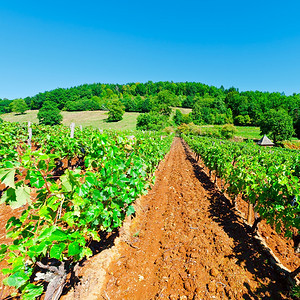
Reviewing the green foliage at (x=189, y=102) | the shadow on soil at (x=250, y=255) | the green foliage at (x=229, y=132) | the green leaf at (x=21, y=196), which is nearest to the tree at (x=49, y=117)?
the shadow on soil at (x=250, y=255)

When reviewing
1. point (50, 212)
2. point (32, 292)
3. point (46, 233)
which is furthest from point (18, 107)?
point (46, 233)

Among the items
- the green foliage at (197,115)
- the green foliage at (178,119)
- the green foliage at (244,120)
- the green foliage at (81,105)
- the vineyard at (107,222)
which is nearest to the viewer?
the vineyard at (107,222)

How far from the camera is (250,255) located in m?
3.11

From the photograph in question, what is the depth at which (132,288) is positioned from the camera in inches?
102

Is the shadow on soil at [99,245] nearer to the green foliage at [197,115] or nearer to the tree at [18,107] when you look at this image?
the green foliage at [197,115]

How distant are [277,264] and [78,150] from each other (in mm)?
6839

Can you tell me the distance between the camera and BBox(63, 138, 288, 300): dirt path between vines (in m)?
2.49

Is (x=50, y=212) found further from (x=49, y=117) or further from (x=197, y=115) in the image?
(x=197, y=115)

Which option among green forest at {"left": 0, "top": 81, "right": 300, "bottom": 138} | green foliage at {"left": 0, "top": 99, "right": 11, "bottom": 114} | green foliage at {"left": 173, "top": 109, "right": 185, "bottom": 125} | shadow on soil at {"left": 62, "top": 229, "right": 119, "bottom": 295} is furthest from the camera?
green foliage at {"left": 173, "top": 109, "right": 185, "bottom": 125}

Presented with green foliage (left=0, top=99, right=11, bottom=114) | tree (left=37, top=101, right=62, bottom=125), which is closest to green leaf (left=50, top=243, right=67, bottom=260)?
tree (left=37, top=101, right=62, bottom=125)

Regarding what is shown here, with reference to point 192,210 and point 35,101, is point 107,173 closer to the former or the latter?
point 192,210

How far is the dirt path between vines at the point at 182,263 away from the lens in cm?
249

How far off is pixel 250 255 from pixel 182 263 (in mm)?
1440

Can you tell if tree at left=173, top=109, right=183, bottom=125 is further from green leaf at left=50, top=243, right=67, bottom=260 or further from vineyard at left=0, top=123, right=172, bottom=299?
green leaf at left=50, top=243, right=67, bottom=260
